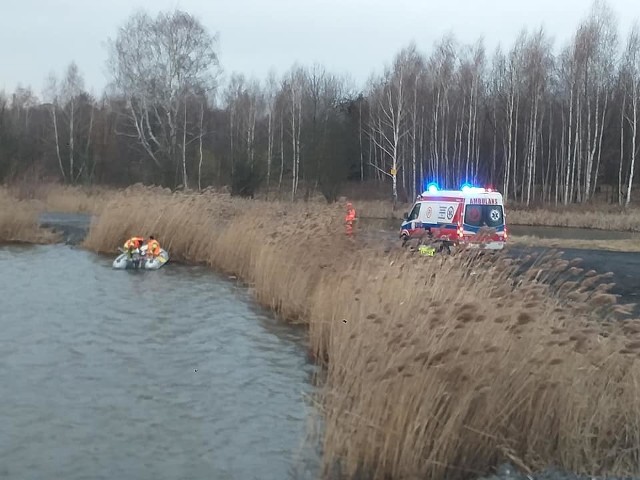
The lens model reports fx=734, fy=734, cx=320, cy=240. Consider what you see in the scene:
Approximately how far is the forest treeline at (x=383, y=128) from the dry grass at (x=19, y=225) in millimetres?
16473

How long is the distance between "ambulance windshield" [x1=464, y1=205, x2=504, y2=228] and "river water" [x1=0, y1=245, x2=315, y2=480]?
6631 millimetres

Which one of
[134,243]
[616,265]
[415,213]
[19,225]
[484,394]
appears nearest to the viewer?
[484,394]

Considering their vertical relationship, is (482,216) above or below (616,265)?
above

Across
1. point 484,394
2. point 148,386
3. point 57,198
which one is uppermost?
point 57,198

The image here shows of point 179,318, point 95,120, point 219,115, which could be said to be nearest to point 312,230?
point 179,318

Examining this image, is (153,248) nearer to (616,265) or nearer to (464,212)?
(464,212)

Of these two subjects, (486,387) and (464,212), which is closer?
(486,387)

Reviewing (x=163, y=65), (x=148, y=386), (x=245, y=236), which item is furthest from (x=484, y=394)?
(x=163, y=65)

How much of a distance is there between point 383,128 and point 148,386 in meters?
48.1

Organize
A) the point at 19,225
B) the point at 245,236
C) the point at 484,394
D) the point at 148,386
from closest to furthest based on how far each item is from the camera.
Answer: the point at 484,394, the point at 148,386, the point at 245,236, the point at 19,225

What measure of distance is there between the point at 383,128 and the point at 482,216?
37.7m

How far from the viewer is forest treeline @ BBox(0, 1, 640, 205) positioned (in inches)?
1767

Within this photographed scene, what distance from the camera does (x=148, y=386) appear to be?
838 centimetres

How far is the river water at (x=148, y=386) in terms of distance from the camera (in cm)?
629
